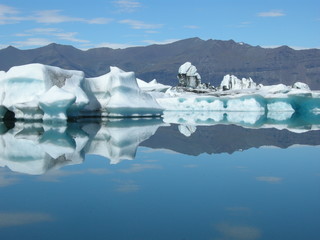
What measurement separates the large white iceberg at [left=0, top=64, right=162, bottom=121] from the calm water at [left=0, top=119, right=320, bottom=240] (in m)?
5.41

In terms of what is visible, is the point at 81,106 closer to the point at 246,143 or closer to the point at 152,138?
the point at 152,138

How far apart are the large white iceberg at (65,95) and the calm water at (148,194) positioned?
17.8ft

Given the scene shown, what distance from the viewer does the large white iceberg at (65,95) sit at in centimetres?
1466

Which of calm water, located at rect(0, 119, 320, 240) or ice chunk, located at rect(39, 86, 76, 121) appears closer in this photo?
calm water, located at rect(0, 119, 320, 240)

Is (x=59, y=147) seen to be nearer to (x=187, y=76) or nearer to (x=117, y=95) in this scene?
(x=117, y=95)

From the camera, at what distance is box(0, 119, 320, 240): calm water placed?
378cm

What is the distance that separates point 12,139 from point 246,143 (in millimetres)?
4755

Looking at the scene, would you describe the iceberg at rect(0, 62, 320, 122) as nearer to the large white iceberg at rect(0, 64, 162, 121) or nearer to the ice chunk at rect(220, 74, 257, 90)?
the large white iceberg at rect(0, 64, 162, 121)

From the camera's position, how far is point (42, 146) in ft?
28.4

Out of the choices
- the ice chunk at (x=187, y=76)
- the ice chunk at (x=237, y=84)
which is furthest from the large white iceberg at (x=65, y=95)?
the ice chunk at (x=187, y=76)

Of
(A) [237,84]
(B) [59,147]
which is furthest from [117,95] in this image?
(A) [237,84]

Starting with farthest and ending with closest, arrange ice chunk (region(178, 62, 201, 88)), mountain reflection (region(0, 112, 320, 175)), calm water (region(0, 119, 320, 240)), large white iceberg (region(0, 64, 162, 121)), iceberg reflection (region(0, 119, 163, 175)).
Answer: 1. ice chunk (region(178, 62, 201, 88))
2. large white iceberg (region(0, 64, 162, 121))
3. mountain reflection (region(0, 112, 320, 175))
4. iceberg reflection (region(0, 119, 163, 175))
5. calm water (region(0, 119, 320, 240))

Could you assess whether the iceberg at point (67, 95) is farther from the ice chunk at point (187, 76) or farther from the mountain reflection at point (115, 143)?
the ice chunk at point (187, 76)

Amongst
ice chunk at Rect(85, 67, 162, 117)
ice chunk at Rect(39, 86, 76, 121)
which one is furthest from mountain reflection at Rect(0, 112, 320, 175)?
ice chunk at Rect(85, 67, 162, 117)
